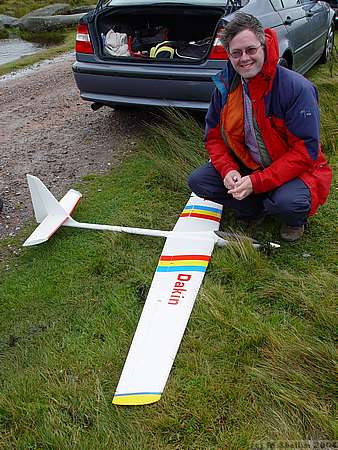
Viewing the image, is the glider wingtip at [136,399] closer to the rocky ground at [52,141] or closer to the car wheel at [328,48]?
the rocky ground at [52,141]

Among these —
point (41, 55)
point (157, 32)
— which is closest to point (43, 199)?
point (157, 32)

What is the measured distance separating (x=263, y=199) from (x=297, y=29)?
3.11 metres

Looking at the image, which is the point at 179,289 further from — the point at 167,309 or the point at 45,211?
the point at 45,211

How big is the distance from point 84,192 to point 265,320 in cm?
231

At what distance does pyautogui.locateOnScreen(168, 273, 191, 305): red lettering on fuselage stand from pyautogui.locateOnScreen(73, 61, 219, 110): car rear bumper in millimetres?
2135

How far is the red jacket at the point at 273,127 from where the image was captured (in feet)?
9.21

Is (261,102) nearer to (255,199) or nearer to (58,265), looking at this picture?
(255,199)

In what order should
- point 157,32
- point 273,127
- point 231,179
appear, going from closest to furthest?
point 273,127 → point 231,179 → point 157,32

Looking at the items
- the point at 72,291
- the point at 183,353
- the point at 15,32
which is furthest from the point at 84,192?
the point at 15,32

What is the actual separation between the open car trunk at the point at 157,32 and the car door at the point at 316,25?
1337 mm

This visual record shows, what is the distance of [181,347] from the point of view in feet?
8.04

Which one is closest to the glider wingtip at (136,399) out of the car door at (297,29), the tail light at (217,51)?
the tail light at (217,51)

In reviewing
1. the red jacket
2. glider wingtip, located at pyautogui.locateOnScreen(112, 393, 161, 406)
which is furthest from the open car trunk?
glider wingtip, located at pyautogui.locateOnScreen(112, 393, 161, 406)

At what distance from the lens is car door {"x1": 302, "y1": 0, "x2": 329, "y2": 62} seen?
613cm
